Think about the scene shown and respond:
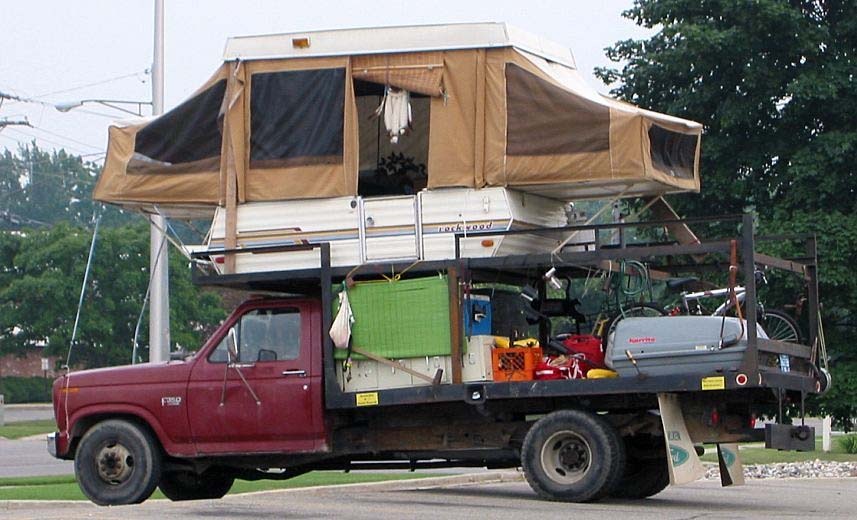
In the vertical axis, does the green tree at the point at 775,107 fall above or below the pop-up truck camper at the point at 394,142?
above

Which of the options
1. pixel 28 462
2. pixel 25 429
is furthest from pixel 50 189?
pixel 28 462

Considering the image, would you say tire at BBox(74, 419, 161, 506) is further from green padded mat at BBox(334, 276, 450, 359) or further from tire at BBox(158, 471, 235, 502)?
green padded mat at BBox(334, 276, 450, 359)

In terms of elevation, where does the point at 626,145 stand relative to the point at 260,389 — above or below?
above

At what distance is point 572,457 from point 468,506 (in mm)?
1037

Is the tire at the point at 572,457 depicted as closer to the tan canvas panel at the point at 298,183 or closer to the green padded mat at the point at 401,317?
the green padded mat at the point at 401,317

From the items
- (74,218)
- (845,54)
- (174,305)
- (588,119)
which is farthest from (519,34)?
(74,218)

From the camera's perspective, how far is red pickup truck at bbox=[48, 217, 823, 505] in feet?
44.0

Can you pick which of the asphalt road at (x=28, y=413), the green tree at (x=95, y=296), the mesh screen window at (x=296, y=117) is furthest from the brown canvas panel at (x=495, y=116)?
the green tree at (x=95, y=296)

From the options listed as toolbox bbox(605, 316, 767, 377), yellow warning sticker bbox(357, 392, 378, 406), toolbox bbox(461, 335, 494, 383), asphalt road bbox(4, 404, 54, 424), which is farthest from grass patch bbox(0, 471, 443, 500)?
asphalt road bbox(4, 404, 54, 424)

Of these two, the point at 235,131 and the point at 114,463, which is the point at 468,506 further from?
the point at 235,131

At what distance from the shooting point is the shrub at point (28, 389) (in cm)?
6588

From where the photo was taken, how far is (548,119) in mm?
13781

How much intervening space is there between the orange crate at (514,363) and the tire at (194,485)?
352cm

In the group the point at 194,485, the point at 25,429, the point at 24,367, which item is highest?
the point at 24,367
